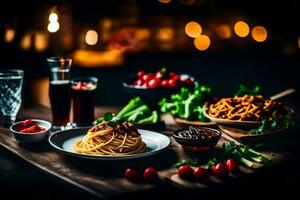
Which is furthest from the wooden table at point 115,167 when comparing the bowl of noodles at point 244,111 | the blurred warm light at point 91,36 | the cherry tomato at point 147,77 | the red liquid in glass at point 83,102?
the blurred warm light at point 91,36

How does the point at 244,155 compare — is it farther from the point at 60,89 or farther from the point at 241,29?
the point at 241,29

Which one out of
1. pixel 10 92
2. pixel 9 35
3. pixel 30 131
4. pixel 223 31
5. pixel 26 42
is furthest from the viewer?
pixel 223 31

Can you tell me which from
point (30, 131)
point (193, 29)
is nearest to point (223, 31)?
point (193, 29)

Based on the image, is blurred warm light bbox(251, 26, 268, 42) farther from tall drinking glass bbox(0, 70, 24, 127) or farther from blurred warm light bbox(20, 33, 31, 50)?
Answer: tall drinking glass bbox(0, 70, 24, 127)

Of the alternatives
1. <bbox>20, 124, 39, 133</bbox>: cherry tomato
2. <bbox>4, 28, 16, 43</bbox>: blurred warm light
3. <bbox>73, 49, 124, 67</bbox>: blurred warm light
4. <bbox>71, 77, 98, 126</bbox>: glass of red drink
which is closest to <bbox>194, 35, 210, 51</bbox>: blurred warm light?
<bbox>73, 49, 124, 67</bbox>: blurred warm light

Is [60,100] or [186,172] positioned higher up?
[60,100]

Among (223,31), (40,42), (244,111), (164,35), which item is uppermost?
(223,31)

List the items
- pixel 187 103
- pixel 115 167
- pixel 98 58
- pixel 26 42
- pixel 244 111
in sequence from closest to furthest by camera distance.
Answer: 1. pixel 115 167
2. pixel 244 111
3. pixel 187 103
4. pixel 26 42
5. pixel 98 58

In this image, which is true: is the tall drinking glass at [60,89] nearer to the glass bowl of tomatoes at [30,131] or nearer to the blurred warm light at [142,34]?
the glass bowl of tomatoes at [30,131]
